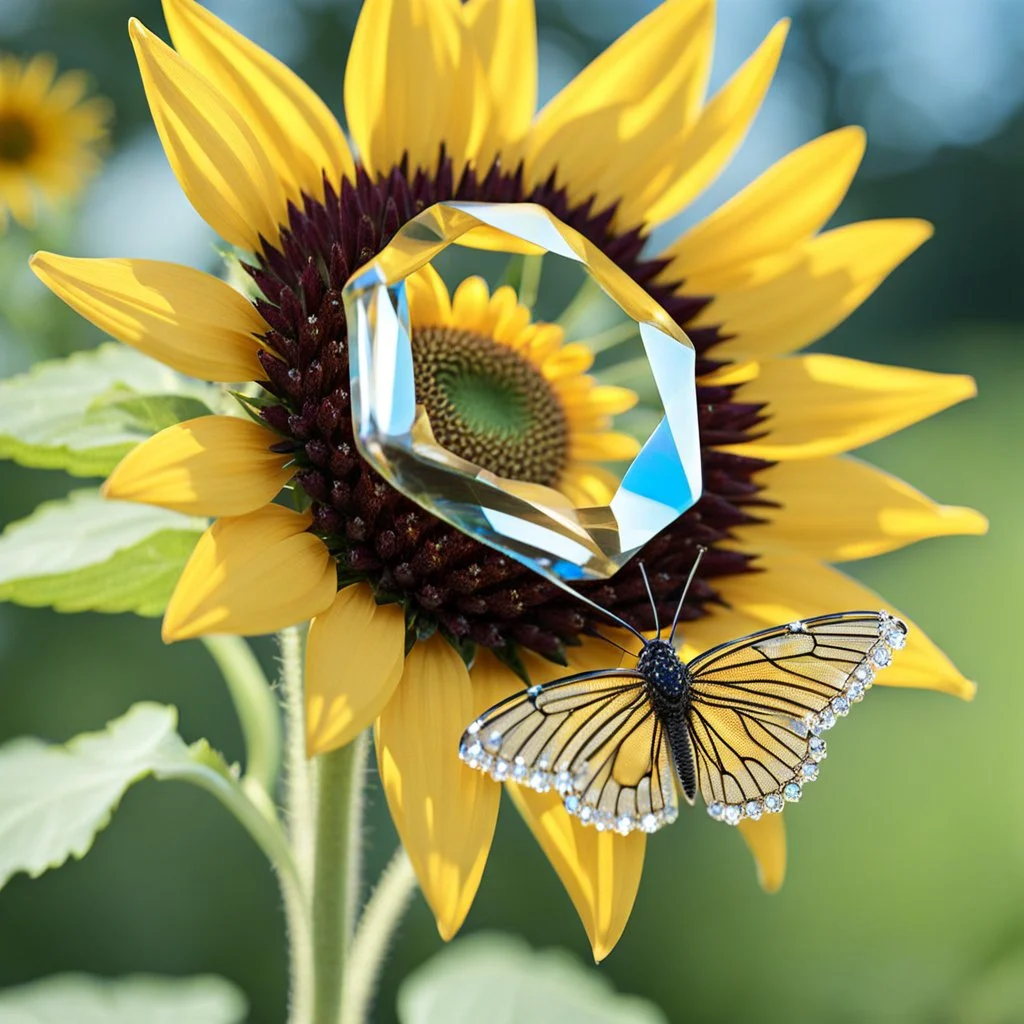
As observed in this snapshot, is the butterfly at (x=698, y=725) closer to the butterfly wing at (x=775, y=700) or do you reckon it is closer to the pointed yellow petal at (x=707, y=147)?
the butterfly wing at (x=775, y=700)

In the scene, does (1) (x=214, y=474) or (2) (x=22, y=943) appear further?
(2) (x=22, y=943)

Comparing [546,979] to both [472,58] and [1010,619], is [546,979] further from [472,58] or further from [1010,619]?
[1010,619]

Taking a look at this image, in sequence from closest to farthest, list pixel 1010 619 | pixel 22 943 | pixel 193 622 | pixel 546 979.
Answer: pixel 193 622
pixel 546 979
pixel 22 943
pixel 1010 619

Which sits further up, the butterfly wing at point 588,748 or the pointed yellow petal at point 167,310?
the pointed yellow petal at point 167,310

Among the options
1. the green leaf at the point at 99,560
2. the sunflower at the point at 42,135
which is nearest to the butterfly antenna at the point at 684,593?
the green leaf at the point at 99,560

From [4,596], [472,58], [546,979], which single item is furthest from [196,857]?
[472,58]

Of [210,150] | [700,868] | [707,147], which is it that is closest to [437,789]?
[210,150]
